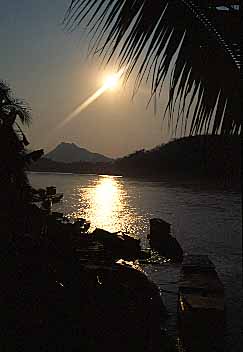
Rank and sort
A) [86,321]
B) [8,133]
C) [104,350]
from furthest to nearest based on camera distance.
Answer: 1. [104,350]
2. [86,321]
3. [8,133]

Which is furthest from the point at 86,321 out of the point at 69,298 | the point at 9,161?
the point at 9,161

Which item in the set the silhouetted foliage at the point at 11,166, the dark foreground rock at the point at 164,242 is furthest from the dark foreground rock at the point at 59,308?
the dark foreground rock at the point at 164,242

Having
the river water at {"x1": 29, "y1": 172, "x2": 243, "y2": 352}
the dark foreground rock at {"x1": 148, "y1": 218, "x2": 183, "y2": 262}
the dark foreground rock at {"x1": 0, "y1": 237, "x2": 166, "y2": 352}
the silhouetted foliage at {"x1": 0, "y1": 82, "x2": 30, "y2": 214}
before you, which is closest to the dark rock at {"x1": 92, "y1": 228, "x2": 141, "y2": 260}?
the river water at {"x1": 29, "y1": 172, "x2": 243, "y2": 352}

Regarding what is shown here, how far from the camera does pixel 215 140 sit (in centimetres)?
275

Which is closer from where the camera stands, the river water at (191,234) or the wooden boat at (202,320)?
the wooden boat at (202,320)

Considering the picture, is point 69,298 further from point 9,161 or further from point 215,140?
point 215,140

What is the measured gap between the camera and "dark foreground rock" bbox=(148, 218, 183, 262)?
4799cm

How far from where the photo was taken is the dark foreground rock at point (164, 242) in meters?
48.0

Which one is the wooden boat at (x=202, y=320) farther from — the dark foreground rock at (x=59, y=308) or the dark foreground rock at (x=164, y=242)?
the dark foreground rock at (x=164, y=242)

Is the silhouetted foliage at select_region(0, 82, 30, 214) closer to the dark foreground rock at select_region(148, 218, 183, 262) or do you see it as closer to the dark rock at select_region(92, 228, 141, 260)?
the dark rock at select_region(92, 228, 141, 260)

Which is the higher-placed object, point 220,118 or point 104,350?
point 220,118

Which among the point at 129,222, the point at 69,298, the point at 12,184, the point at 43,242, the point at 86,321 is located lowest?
the point at 129,222

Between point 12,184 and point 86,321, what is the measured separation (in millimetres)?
4377

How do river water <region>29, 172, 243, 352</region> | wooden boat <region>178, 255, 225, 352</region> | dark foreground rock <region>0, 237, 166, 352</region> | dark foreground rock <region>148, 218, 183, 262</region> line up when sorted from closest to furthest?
dark foreground rock <region>0, 237, 166, 352</region>, wooden boat <region>178, 255, 225, 352</region>, river water <region>29, 172, 243, 352</region>, dark foreground rock <region>148, 218, 183, 262</region>
